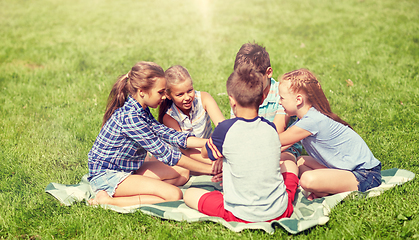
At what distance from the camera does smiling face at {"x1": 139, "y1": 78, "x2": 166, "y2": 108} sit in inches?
138

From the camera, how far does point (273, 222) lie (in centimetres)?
290

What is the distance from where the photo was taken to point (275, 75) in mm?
6855

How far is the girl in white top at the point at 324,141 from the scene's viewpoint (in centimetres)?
333

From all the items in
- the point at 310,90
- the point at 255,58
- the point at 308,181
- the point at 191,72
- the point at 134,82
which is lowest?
the point at 308,181

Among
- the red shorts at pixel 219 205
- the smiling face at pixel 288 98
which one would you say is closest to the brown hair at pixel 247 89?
the smiling face at pixel 288 98

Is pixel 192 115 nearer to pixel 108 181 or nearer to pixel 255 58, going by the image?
pixel 255 58

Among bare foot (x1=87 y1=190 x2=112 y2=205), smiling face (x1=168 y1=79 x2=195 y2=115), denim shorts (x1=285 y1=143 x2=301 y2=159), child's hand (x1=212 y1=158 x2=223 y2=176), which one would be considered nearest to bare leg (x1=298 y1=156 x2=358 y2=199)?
denim shorts (x1=285 y1=143 x2=301 y2=159)

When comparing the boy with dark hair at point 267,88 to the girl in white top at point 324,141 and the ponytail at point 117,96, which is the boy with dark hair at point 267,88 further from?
the ponytail at point 117,96

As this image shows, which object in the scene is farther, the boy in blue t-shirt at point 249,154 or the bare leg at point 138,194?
the bare leg at point 138,194

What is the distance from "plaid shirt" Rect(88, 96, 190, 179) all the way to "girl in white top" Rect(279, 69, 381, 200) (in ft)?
4.22

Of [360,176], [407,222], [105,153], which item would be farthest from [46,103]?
[407,222]

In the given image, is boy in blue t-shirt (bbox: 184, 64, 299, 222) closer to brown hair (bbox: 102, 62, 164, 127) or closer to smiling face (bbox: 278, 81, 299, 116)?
smiling face (bbox: 278, 81, 299, 116)

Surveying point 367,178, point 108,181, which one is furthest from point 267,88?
point 108,181

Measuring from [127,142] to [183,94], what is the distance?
85 centimetres
